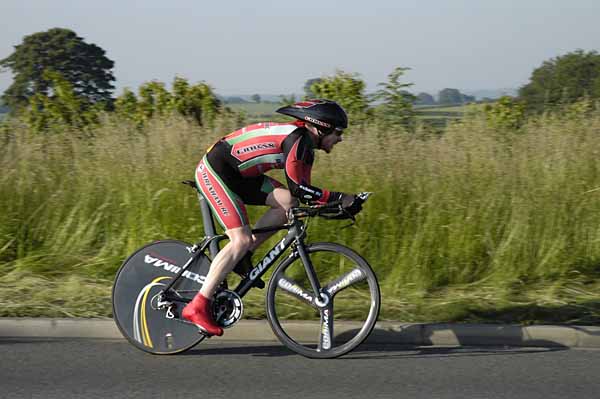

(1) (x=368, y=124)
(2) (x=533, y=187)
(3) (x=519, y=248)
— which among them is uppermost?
(1) (x=368, y=124)

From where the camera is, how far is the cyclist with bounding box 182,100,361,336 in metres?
5.56

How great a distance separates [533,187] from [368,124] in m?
2.53

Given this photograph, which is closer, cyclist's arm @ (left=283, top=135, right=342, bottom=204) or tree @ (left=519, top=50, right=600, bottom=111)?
cyclist's arm @ (left=283, top=135, right=342, bottom=204)

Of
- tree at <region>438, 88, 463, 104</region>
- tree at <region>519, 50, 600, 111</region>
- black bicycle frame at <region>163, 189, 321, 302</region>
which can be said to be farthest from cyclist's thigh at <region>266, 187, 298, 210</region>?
tree at <region>438, 88, 463, 104</region>

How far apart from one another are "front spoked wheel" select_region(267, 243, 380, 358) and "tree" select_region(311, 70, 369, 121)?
696 centimetres

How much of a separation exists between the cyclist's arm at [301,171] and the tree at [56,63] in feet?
40.1

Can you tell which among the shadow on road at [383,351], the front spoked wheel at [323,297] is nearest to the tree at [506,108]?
the shadow on road at [383,351]

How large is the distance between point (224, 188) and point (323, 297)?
101 cm

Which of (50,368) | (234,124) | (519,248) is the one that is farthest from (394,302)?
(234,124)

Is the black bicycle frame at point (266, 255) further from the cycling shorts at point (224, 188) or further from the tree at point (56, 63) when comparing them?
the tree at point (56, 63)

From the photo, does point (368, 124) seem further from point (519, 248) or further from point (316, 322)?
point (316, 322)

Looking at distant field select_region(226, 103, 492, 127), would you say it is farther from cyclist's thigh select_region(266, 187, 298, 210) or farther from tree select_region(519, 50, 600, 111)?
cyclist's thigh select_region(266, 187, 298, 210)

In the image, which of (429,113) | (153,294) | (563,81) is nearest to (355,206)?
(153,294)

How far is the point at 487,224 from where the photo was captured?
812 cm
